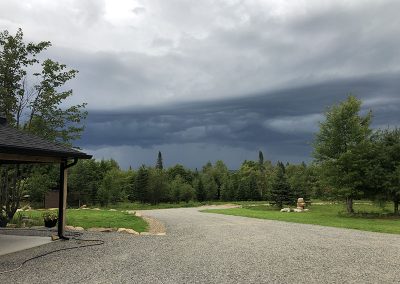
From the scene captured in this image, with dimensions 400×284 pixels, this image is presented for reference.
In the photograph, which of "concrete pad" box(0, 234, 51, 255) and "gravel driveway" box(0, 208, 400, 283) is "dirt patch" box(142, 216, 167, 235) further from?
"concrete pad" box(0, 234, 51, 255)

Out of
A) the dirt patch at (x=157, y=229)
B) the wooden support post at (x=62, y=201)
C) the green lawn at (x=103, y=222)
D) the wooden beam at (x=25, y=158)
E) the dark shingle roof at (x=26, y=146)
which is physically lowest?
the dirt patch at (x=157, y=229)

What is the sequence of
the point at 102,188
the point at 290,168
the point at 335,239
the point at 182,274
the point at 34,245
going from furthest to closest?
the point at 290,168
the point at 102,188
the point at 335,239
the point at 34,245
the point at 182,274

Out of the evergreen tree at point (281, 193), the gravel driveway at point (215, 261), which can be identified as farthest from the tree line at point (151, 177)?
the gravel driveway at point (215, 261)

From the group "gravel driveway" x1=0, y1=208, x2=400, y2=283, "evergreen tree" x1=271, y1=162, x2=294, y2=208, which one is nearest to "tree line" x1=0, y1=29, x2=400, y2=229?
"evergreen tree" x1=271, y1=162, x2=294, y2=208

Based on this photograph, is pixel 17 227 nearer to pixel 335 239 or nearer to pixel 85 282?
pixel 85 282

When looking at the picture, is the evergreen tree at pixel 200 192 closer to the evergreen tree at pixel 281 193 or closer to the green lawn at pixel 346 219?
the evergreen tree at pixel 281 193

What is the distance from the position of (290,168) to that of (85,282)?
79.2 meters

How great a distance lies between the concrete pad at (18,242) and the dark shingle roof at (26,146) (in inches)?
99.0

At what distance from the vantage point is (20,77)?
18.1 meters

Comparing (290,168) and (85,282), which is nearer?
(85,282)

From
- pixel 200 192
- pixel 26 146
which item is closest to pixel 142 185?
pixel 200 192

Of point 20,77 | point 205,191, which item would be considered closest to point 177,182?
point 205,191

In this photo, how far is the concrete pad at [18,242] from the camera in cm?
1022

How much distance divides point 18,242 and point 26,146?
3200 millimetres
